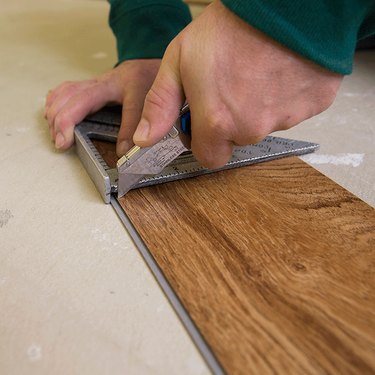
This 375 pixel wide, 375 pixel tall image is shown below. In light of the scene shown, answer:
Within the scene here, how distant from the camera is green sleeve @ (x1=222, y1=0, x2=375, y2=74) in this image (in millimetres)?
525

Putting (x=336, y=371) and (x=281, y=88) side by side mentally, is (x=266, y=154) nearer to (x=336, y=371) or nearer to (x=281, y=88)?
(x=281, y=88)

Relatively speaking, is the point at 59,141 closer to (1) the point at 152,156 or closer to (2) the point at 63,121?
(2) the point at 63,121

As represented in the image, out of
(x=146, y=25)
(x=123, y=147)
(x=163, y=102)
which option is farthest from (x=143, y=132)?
(x=146, y=25)

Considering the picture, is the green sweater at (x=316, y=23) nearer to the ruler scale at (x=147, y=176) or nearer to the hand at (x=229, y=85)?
the hand at (x=229, y=85)

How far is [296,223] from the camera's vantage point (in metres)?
0.67

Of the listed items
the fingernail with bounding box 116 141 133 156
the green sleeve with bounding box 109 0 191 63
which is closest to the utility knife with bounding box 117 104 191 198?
the fingernail with bounding box 116 141 133 156

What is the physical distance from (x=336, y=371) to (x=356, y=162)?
55cm

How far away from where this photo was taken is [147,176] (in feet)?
2.47

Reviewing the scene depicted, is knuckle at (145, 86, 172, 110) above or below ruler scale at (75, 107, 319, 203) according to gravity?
above

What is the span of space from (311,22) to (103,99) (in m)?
0.55

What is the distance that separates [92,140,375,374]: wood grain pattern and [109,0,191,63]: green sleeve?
51cm

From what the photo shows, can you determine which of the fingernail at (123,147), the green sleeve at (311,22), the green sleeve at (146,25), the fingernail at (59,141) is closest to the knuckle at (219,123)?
the green sleeve at (311,22)

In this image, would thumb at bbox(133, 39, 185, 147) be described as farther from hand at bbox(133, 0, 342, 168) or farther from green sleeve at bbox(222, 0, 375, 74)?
green sleeve at bbox(222, 0, 375, 74)

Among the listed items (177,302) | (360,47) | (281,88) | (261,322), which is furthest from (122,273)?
(360,47)
